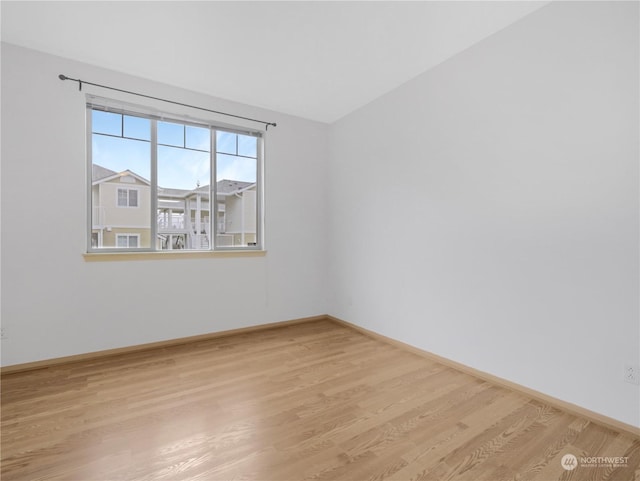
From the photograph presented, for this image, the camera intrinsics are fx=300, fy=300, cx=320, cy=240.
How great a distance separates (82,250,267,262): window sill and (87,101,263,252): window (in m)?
0.11

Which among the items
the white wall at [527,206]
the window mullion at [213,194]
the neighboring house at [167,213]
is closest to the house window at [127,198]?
the neighboring house at [167,213]

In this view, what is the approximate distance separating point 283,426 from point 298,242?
8.16ft

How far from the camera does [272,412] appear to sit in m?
1.96

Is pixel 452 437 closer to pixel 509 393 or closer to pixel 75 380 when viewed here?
pixel 509 393

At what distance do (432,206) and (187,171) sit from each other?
106 inches

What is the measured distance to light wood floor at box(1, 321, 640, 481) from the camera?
1.48 m

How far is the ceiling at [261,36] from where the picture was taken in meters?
2.14

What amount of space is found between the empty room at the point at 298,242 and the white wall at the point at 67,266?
2 centimetres

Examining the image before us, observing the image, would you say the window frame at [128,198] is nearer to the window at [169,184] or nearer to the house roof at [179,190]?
the window at [169,184]

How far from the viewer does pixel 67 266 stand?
2.72m

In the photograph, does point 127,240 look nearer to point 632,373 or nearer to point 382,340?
point 382,340

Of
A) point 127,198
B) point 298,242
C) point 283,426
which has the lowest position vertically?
point 283,426

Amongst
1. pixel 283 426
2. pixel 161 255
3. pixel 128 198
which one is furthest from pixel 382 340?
pixel 128 198

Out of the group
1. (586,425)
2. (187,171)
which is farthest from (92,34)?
(586,425)
